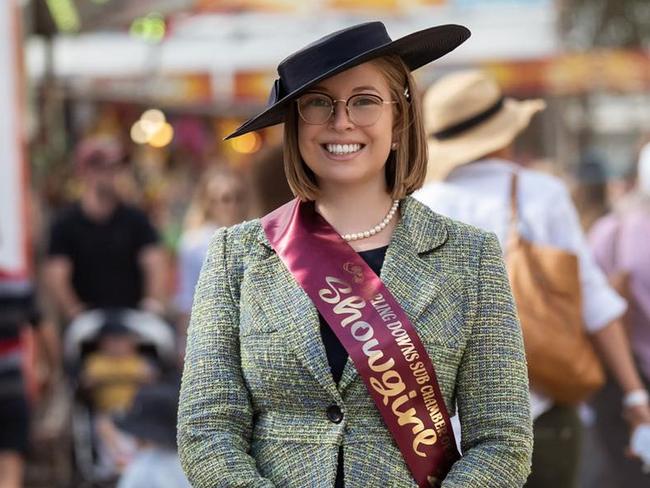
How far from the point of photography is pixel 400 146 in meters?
2.85

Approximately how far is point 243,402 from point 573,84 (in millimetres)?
15953

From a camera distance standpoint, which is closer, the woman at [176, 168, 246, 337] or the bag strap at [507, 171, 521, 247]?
the bag strap at [507, 171, 521, 247]

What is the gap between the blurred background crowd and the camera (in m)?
6.78

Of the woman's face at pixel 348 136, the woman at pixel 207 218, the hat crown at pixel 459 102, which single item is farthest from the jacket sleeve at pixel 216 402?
the woman at pixel 207 218

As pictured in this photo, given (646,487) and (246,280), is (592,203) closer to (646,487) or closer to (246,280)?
(646,487)

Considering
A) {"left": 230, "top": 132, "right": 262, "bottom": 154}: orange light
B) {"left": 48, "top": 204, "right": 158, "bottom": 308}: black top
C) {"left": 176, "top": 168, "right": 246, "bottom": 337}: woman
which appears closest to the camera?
{"left": 176, "top": 168, "right": 246, "bottom": 337}: woman

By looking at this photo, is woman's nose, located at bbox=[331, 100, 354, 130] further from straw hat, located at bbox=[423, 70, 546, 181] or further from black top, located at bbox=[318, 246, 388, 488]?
straw hat, located at bbox=[423, 70, 546, 181]

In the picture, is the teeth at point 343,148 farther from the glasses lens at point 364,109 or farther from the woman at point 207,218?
the woman at point 207,218

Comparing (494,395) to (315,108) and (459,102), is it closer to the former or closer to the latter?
(315,108)

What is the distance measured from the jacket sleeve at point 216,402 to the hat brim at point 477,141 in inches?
70.8

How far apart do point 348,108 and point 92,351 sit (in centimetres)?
641

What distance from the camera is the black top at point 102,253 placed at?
909cm

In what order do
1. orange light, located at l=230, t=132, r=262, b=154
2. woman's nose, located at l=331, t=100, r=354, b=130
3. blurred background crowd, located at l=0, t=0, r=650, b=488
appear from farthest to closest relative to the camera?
orange light, located at l=230, t=132, r=262, b=154, blurred background crowd, located at l=0, t=0, r=650, b=488, woman's nose, located at l=331, t=100, r=354, b=130

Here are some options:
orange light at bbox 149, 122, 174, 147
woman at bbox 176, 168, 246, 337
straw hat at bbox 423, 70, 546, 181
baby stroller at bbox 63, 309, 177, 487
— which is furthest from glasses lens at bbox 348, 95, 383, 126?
orange light at bbox 149, 122, 174, 147
